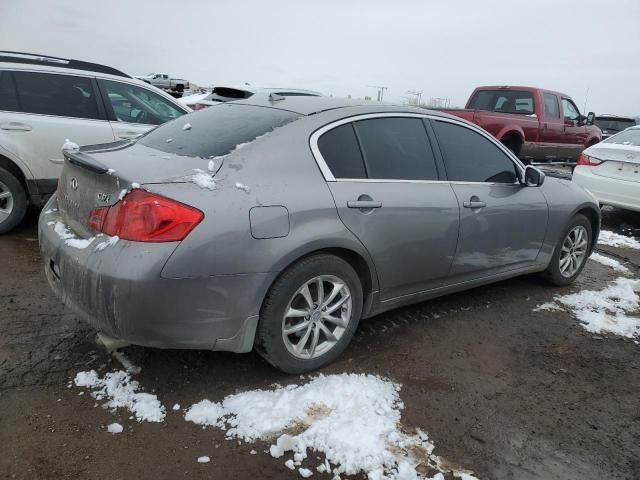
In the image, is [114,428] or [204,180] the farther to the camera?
[204,180]

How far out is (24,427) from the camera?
2.39m

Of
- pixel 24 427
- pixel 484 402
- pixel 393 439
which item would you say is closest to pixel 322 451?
pixel 393 439

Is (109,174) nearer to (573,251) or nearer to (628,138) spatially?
(573,251)

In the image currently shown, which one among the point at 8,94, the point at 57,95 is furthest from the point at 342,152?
the point at 8,94

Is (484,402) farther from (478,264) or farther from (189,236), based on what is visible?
(189,236)

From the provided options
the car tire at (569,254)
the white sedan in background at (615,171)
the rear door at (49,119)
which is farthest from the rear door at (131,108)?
the white sedan in background at (615,171)

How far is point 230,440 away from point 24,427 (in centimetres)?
97

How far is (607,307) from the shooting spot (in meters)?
4.46

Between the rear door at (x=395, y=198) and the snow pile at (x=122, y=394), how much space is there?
1431 mm

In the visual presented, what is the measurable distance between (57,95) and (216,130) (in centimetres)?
303

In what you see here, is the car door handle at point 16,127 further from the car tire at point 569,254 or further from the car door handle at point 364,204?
the car tire at point 569,254

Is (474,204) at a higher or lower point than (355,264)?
higher

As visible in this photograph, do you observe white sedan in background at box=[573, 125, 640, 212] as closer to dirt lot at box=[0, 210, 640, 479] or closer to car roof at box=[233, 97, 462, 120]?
dirt lot at box=[0, 210, 640, 479]

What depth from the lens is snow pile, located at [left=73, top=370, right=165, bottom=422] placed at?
2.57 metres
